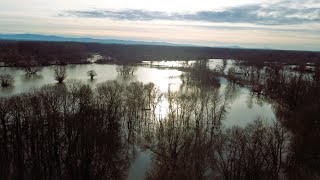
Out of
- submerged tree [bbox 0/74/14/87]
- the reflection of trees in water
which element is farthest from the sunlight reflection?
submerged tree [bbox 0/74/14/87]

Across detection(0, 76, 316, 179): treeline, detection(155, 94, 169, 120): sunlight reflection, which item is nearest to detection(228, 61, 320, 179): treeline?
detection(0, 76, 316, 179): treeline

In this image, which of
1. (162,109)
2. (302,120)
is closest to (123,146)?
(162,109)

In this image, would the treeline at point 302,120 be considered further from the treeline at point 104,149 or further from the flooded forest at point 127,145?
the treeline at point 104,149

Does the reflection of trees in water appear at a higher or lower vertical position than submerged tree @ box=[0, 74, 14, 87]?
lower

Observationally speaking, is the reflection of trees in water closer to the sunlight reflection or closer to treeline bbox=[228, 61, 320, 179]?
treeline bbox=[228, 61, 320, 179]

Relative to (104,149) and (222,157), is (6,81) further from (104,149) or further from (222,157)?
(222,157)

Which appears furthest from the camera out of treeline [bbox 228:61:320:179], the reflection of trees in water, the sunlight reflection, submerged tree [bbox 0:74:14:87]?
submerged tree [bbox 0:74:14:87]

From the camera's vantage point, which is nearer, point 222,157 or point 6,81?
point 222,157

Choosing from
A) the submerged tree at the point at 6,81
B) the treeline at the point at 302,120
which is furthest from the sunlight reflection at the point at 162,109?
the submerged tree at the point at 6,81

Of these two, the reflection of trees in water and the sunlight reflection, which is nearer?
the reflection of trees in water

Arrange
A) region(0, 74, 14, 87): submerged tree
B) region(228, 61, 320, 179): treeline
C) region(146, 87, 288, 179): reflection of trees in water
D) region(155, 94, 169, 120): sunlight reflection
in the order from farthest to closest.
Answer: region(0, 74, 14, 87): submerged tree, region(155, 94, 169, 120): sunlight reflection, region(228, 61, 320, 179): treeline, region(146, 87, 288, 179): reflection of trees in water

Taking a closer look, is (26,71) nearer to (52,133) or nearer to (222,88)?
(222,88)

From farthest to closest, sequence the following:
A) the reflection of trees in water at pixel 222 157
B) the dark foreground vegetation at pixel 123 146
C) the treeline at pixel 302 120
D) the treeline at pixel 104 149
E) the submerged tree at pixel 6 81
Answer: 1. the submerged tree at pixel 6 81
2. the treeline at pixel 302 120
3. the dark foreground vegetation at pixel 123 146
4. the treeline at pixel 104 149
5. the reflection of trees in water at pixel 222 157
